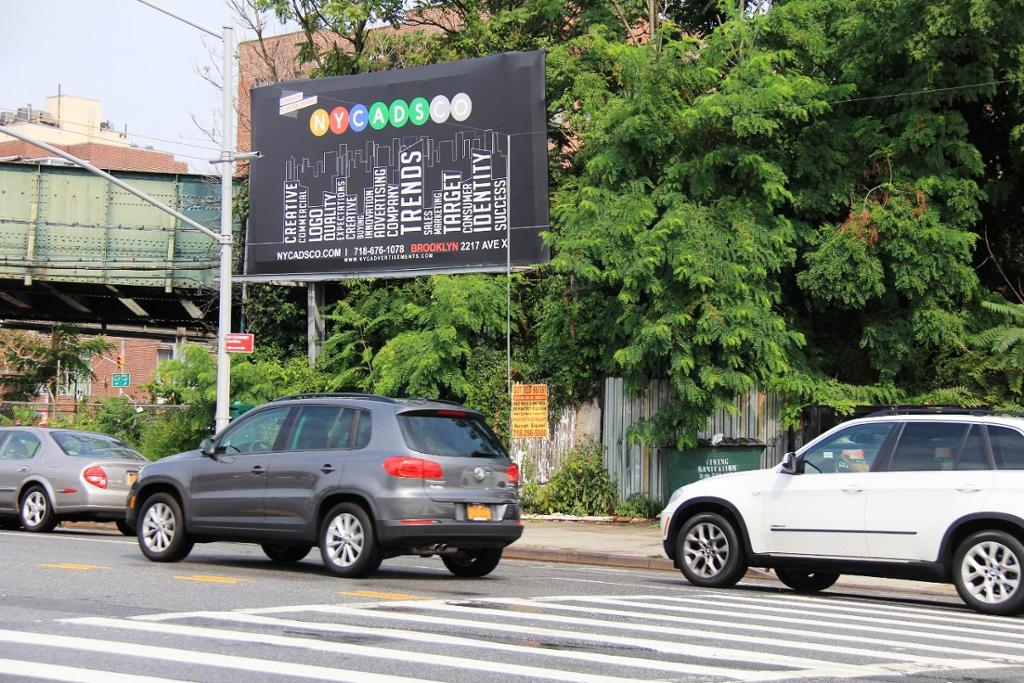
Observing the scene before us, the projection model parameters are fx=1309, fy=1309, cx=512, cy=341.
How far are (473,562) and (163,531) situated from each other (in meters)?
3.45

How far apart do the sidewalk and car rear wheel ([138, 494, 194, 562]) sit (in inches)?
212

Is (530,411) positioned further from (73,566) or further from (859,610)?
(859,610)

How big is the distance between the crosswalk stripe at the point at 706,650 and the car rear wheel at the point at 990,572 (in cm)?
311

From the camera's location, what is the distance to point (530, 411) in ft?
74.7

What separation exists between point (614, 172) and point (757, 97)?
8.83 ft

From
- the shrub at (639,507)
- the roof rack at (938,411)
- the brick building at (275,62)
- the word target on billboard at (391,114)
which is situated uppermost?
the brick building at (275,62)

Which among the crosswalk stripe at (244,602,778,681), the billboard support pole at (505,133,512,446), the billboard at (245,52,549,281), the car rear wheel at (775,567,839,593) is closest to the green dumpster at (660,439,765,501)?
the billboard support pole at (505,133,512,446)

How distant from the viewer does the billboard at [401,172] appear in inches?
983

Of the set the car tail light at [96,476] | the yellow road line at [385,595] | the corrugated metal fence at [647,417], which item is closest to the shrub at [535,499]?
the corrugated metal fence at [647,417]

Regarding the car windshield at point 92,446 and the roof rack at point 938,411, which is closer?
the roof rack at point 938,411

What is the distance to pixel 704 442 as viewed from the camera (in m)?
22.2

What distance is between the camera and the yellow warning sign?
74.4 ft

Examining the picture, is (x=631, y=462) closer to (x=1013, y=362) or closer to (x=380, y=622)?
(x=1013, y=362)

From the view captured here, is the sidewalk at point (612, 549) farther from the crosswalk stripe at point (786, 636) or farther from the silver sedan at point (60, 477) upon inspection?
the silver sedan at point (60, 477)
